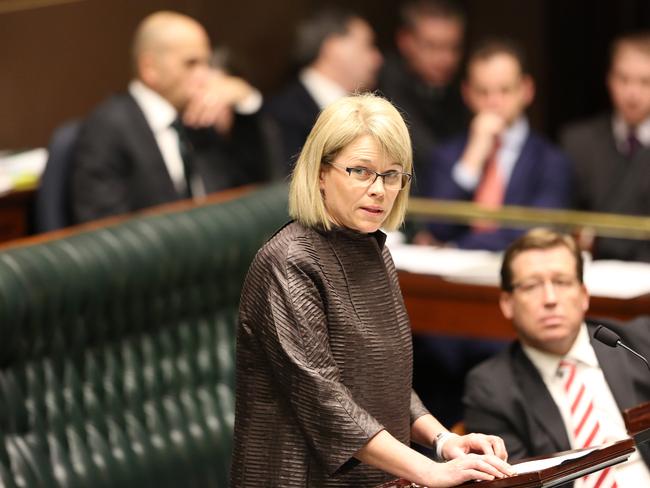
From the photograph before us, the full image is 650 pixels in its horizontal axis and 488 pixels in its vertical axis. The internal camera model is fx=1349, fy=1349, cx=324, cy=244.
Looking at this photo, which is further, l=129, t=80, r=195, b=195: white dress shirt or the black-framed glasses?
l=129, t=80, r=195, b=195: white dress shirt

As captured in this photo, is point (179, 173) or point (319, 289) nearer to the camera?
Result: point (319, 289)

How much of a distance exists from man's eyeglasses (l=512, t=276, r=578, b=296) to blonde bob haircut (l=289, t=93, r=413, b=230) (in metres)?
1.04

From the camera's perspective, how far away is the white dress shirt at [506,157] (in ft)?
19.6

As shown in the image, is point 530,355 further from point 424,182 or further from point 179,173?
point 424,182

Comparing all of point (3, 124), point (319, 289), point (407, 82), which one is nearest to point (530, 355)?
point (319, 289)

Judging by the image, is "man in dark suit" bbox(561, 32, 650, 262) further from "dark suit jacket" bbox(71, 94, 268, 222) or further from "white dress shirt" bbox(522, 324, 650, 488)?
"white dress shirt" bbox(522, 324, 650, 488)

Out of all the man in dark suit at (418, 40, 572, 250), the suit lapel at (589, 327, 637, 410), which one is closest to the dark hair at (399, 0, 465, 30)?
the man in dark suit at (418, 40, 572, 250)

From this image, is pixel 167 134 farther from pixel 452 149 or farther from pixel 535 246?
pixel 535 246

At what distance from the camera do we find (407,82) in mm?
6898

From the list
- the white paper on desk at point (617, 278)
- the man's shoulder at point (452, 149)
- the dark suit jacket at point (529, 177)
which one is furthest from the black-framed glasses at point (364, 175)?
the man's shoulder at point (452, 149)

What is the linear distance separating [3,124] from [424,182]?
189 cm

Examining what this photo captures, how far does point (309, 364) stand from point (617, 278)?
2676 millimetres

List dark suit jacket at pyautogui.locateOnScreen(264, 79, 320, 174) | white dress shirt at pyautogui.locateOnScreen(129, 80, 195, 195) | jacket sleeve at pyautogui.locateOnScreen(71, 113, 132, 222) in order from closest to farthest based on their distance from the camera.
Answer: jacket sleeve at pyautogui.locateOnScreen(71, 113, 132, 222) < white dress shirt at pyautogui.locateOnScreen(129, 80, 195, 195) < dark suit jacket at pyautogui.locateOnScreen(264, 79, 320, 174)

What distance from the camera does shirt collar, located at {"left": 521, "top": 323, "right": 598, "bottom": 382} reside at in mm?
3396
